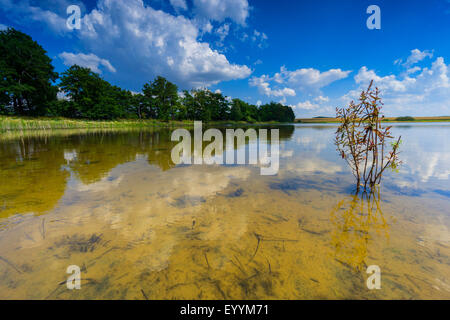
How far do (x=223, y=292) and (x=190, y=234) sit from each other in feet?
3.71

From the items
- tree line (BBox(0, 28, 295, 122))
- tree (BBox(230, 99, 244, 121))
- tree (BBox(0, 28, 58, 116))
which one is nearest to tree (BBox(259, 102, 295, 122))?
tree (BBox(230, 99, 244, 121))

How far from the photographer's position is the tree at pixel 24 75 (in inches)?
1371

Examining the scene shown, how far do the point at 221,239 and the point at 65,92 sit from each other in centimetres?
6422

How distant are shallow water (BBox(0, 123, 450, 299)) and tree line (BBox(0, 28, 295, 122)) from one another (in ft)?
167

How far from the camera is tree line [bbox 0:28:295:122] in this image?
3622 centimetres

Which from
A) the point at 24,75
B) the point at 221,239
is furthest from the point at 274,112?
the point at 221,239

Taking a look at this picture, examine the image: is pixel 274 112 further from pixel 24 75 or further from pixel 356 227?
pixel 356 227

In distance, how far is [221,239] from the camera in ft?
8.97

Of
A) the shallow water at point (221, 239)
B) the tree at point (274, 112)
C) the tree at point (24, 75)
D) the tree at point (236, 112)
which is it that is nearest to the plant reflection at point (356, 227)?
the shallow water at point (221, 239)

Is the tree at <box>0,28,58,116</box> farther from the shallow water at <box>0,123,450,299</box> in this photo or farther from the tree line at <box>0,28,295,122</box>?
the shallow water at <box>0,123,450,299</box>

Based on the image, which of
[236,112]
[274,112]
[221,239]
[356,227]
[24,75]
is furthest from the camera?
[274,112]

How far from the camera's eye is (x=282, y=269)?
7.12 feet

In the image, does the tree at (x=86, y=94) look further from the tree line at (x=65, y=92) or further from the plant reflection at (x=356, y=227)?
the plant reflection at (x=356, y=227)

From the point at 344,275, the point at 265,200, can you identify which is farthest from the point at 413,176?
the point at 344,275
